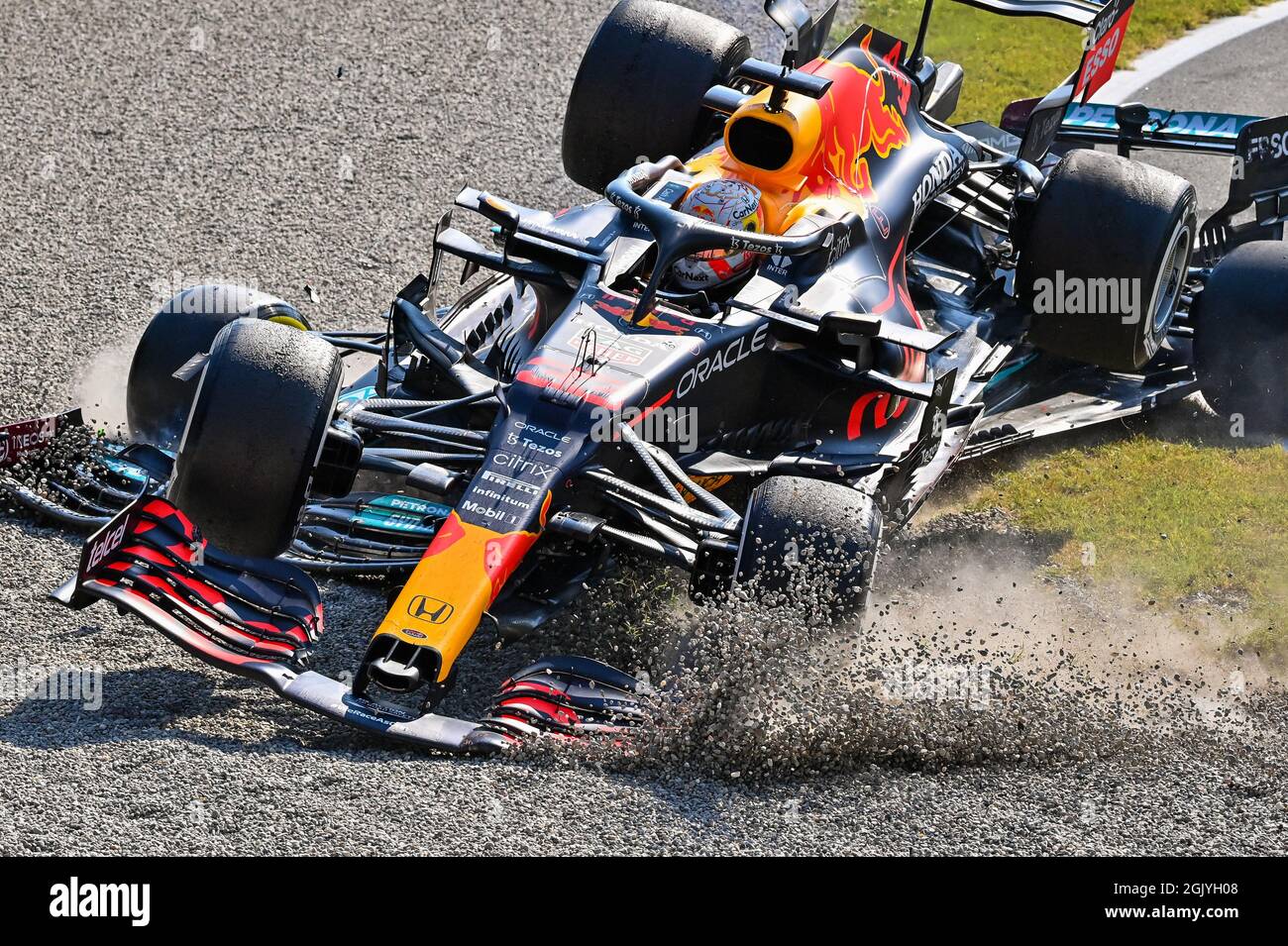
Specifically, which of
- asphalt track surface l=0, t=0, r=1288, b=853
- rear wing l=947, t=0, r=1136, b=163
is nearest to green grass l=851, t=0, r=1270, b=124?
asphalt track surface l=0, t=0, r=1288, b=853

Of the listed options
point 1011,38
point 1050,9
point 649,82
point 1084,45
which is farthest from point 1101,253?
point 1011,38

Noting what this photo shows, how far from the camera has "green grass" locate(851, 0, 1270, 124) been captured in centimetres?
1575

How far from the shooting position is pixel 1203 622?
8.28 m

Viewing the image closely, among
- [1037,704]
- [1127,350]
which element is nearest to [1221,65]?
[1127,350]

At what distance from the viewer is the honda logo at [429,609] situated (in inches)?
260

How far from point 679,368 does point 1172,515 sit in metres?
3.41

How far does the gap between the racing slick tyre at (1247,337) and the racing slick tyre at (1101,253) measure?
524 mm

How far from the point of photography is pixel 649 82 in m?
10.3

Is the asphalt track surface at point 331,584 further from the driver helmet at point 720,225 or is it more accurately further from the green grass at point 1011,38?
the driver helmet at point 720,225

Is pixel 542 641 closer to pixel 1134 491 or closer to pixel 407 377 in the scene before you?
pixel 407 377
